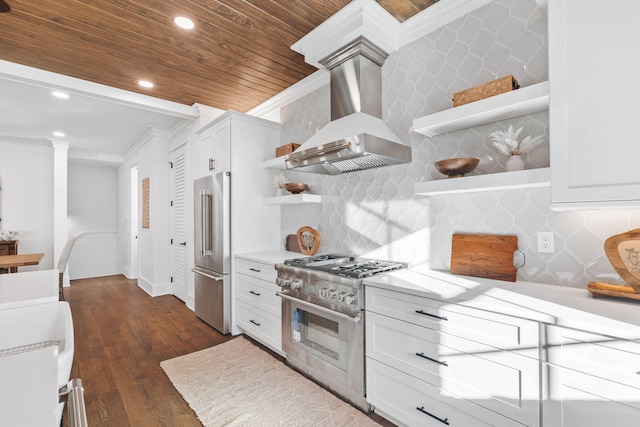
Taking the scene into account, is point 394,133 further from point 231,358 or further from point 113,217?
point 113,217

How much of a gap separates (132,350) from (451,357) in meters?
2.91

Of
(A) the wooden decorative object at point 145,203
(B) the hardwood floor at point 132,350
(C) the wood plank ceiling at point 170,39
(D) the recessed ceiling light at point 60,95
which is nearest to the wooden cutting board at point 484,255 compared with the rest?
(C) the wood plank ceiling at point 170,39

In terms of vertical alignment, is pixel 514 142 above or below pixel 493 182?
above

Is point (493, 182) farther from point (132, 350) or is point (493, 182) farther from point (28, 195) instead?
point (28, 195)

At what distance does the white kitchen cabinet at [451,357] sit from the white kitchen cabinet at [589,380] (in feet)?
0.19

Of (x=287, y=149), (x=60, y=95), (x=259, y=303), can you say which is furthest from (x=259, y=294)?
(x=60, y=95)

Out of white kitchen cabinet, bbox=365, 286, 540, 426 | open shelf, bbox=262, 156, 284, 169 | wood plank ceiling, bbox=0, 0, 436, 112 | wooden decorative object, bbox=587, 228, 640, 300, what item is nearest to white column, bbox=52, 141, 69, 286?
wood plank ceiling, bbox=0, 0, 436, 112

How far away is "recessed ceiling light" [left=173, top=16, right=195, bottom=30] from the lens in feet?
7.34

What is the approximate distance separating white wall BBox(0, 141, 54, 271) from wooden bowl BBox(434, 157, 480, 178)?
288 inches

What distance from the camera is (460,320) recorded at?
1447mm

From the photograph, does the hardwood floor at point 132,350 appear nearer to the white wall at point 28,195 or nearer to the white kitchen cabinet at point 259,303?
the white kitchen cabinet at point 259,303

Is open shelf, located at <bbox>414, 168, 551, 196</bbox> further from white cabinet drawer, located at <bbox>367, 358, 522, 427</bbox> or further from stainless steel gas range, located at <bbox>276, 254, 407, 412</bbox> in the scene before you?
white cabinet drawer, located at <bbox>367, 358, 522, 427</bbox>

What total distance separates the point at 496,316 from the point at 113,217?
27.4ft

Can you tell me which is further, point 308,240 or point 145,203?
point 145,203
